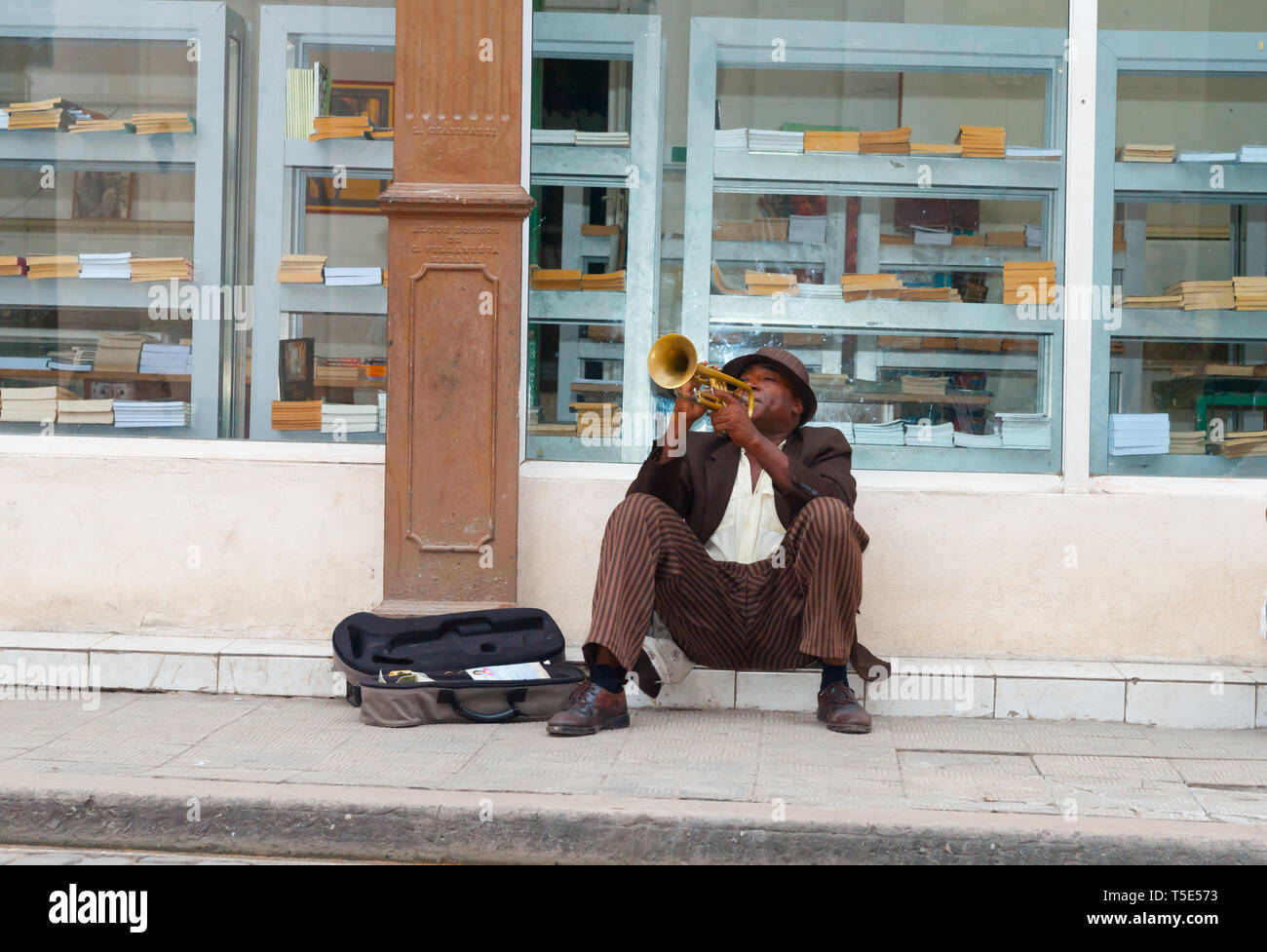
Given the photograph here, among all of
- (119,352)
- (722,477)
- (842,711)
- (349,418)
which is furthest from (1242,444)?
(119,352)

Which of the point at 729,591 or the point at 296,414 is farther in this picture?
the point at 296,414

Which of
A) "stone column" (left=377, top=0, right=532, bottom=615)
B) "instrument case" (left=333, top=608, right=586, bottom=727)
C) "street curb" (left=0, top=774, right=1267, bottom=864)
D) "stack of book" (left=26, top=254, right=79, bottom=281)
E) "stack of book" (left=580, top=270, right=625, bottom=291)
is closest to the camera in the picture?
"street curb" (left=0, top=774, right=1267, bottom=864)

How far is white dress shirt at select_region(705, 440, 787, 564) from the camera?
4.57 metres

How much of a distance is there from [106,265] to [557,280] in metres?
1.95

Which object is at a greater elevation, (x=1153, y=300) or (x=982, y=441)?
(x=1153, y=300)

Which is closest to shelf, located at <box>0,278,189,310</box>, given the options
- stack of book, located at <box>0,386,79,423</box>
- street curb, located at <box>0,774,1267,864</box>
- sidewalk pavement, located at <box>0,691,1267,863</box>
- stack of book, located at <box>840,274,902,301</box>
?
stack of book, located at <box>0,386,79,423</box>

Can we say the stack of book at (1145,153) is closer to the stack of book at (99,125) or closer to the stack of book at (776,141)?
the stack of book at (776,141)

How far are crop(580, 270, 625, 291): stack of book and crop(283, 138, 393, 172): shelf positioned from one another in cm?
95

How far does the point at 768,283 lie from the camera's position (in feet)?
17.7

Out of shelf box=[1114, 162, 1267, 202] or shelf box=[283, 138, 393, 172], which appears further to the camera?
shelf box=[283, 138, 393, 172]

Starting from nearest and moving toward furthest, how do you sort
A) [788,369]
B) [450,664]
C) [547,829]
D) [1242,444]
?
[547,829] < [450,664] < [788,369] < [1242,444]

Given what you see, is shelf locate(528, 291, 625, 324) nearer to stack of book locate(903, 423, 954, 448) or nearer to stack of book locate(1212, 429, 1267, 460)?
stack of book locate(903, 423, 954, 448)

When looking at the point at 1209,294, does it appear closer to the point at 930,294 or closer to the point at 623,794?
the point at 930,294

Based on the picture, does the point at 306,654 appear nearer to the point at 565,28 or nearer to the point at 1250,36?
the point at 565,28
